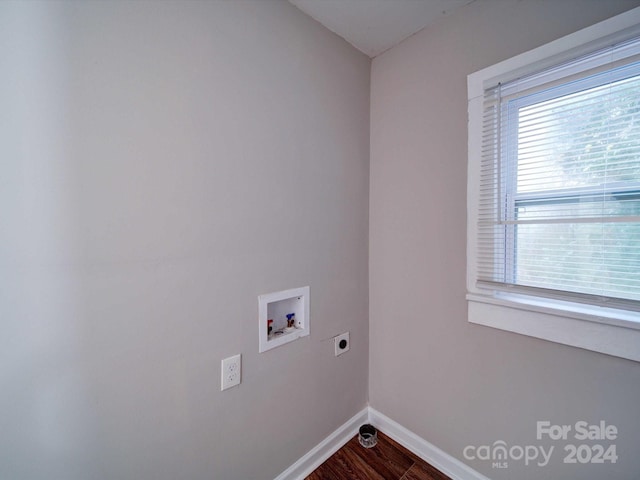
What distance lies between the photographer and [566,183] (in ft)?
3.27

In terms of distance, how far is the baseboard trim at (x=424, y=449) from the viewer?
1.26 metres

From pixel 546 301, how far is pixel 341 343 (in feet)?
3.35

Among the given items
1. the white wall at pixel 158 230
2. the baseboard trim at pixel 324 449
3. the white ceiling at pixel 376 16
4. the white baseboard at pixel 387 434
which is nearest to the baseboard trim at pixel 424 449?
the white baseboard at pixel 387 434

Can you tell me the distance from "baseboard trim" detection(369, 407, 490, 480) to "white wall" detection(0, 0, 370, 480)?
469 mm

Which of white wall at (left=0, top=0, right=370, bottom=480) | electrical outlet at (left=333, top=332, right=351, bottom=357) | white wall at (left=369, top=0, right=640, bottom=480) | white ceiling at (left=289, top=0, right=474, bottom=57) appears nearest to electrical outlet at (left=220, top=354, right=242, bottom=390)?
white wall at (left=0, top=0, right=370, bottom=480)

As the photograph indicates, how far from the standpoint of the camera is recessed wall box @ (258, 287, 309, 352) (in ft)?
3.70

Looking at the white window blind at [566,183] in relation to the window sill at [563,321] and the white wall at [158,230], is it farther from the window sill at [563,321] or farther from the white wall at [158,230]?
the white wall at [158,230]

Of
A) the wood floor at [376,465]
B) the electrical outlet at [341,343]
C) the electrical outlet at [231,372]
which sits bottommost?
the wood floor at [376,465]

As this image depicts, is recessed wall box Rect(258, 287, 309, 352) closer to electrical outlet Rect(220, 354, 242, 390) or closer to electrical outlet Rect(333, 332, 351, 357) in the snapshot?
electrical outlet Rect(220, 354, 242, 390)

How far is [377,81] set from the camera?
1.58 meters

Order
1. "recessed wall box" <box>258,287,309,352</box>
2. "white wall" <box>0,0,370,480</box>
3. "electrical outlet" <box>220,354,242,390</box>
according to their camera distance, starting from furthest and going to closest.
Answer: "recessed wall box" <box>258,287,309,352</box> → "electrical outlet" <box>220,354,242,390</box> → "white wall" <box>0,0,370,480</box>

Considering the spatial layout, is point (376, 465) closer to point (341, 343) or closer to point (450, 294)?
point (341, 343)

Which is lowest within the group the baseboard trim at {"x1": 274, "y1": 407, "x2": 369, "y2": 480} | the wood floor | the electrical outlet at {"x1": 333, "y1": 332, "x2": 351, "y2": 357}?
the wood floor

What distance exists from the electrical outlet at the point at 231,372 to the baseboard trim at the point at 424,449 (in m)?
1.09
